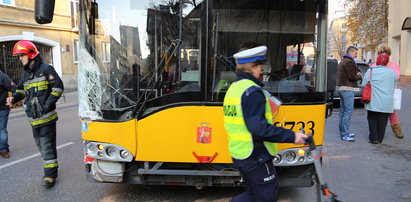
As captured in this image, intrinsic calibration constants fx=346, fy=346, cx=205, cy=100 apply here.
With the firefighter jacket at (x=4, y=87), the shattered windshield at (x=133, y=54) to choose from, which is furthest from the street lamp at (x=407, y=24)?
the firefighter jacket at (x=4, y=87)

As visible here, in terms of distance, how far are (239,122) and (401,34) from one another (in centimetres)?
2295

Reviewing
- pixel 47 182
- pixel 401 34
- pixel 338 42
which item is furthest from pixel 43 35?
pixel 338 42

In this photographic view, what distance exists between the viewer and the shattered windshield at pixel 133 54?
3480 millimetres

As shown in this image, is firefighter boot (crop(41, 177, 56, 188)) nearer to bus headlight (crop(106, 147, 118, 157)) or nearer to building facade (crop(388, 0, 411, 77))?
bus headlight (crop(106, 147, 118, 157))

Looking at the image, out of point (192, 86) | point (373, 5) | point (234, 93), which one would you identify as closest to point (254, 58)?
point (234, 93)

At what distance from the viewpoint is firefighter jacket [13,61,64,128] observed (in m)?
4.46

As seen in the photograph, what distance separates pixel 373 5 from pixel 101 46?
29.8 metres

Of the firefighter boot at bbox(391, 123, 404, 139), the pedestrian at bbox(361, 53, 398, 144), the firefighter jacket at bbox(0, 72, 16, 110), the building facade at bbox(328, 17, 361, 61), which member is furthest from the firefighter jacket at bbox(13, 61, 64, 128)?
the building facade at bbox(328, 17, 361, 61)

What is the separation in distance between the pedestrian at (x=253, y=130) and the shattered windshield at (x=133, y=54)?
3.03 ft

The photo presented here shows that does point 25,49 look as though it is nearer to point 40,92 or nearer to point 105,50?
point 40,92

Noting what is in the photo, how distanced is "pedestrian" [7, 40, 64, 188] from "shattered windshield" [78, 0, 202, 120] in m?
1.03

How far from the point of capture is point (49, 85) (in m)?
4.59

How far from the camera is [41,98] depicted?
14.8 feet

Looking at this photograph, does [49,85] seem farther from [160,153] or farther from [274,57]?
[274,57]
